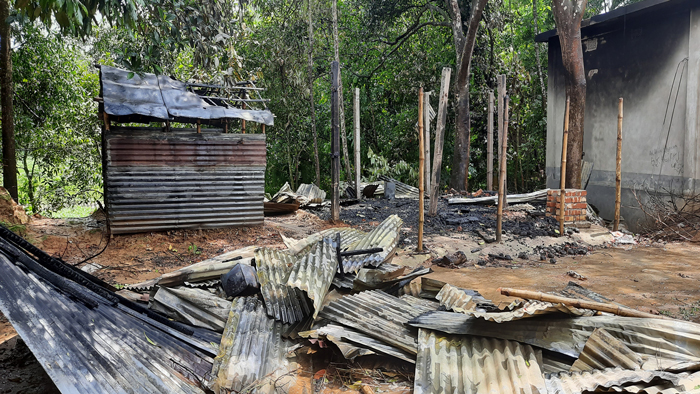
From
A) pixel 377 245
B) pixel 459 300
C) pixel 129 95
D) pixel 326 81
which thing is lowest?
pixel 459 300

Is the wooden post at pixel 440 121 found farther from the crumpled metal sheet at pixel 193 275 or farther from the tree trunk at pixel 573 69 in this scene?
the crumpled metal sheet at pixel 193 275

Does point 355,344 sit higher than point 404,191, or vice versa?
point 404,191

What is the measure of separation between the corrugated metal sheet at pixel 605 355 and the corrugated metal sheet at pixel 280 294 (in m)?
2.06

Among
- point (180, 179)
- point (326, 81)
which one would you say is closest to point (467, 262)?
point (180, 179)

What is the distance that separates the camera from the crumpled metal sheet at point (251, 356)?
291 centimetres

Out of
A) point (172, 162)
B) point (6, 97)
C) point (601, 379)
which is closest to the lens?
point (601, 379)

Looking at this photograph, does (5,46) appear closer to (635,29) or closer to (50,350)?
(50,350)

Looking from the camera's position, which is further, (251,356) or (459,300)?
(459,300)

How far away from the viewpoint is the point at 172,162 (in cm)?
828

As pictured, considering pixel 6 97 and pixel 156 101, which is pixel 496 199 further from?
pixel 6 97

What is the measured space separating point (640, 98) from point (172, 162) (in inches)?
371

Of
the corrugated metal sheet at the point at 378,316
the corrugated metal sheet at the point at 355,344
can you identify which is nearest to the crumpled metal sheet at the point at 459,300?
the corrugated metal sheet at the point at 378,316

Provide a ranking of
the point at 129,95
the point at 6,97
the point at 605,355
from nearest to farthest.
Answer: the point at 605,355
the point at 129,95
the point at 6,97

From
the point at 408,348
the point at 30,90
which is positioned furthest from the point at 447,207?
the point at 30,90
